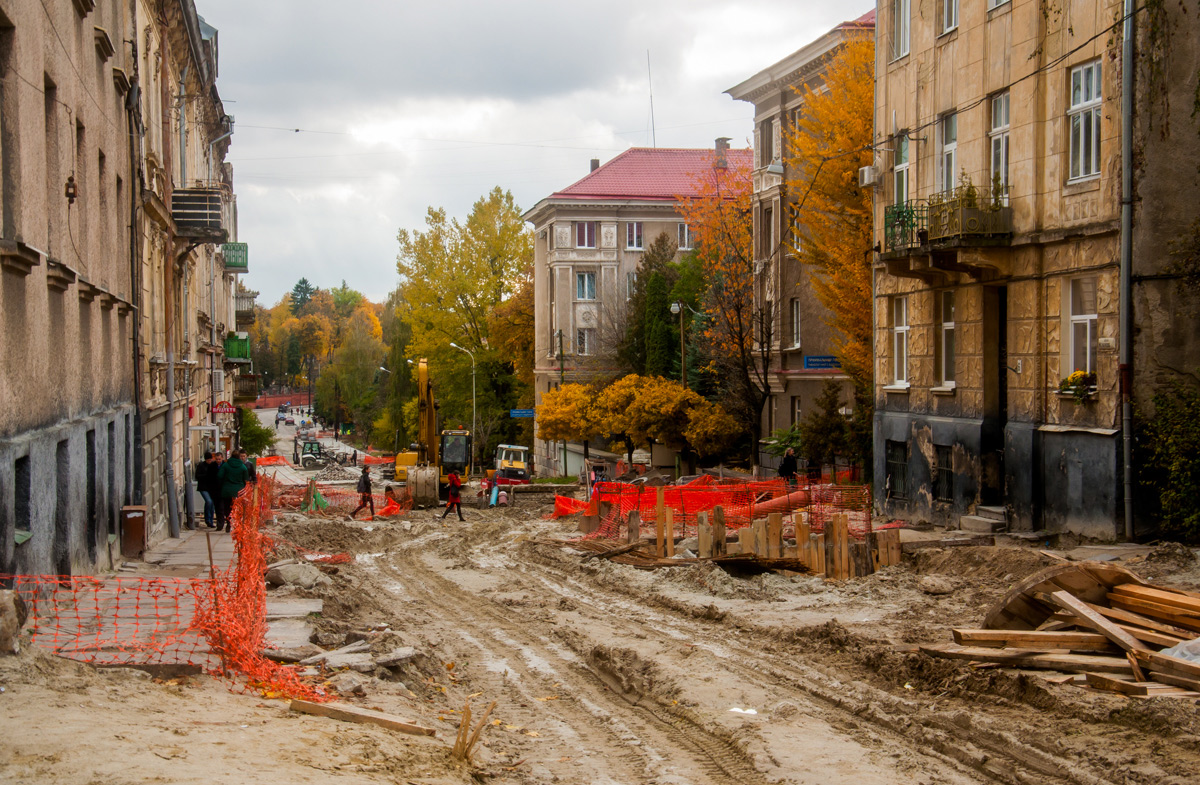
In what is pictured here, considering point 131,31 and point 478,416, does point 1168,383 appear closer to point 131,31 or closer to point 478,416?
point 131,31

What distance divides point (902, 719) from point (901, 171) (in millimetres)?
16166

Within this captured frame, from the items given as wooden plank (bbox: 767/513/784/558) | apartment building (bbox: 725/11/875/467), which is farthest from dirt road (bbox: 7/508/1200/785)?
apartment building (bbox: 725/11/875/467)

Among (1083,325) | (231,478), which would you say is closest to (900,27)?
(1083,325)

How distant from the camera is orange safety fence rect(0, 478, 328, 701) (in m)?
8.93

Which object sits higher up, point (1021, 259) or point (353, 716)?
point (1021, 259)

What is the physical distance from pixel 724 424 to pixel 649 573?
19.9 m

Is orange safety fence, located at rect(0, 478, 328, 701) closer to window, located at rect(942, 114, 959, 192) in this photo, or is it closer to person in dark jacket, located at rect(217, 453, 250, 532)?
person in dark jacket, located at rect(217, 453, 250, 532)

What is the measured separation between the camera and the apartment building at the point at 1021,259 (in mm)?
15930

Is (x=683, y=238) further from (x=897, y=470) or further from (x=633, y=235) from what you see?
(x=897, y=470)

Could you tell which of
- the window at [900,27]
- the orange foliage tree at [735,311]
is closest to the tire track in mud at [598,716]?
the window at [900,27]

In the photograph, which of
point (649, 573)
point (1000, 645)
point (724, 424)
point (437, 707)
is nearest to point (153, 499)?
point (649, 573)

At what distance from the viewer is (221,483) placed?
22000mm

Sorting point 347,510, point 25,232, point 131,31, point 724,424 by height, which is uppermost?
point 131,31

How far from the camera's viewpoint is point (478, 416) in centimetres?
6475
